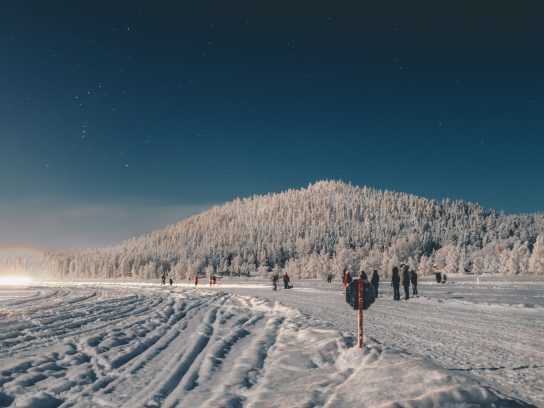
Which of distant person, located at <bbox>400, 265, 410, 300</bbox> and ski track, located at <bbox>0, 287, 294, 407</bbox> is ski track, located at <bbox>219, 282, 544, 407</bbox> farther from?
distant person, located at <bbox>400, 265, 410, 300</bbox>

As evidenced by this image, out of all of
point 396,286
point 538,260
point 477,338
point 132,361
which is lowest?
point 132,361

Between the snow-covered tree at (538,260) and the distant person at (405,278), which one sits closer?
the distant person at (405,278)

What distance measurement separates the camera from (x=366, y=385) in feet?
18.7

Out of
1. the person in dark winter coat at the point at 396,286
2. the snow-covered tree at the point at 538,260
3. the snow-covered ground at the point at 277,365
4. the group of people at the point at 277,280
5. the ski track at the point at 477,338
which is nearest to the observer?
the snow-covered ground at the point at 277,365

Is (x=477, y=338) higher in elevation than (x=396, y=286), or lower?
lower

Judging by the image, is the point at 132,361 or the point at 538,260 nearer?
the point at 132,361

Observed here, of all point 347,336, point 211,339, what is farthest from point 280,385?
point 211,339

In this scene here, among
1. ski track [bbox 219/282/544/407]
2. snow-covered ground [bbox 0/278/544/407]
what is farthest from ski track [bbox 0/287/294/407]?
ski track [bbox 219/282/544/407]

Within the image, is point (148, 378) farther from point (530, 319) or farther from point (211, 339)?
point (530, 319)

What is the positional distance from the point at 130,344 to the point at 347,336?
4685 millimetres

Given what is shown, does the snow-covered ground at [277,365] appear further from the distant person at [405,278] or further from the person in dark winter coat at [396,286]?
the distant person at [405,278]

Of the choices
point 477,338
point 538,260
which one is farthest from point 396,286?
point 538,260

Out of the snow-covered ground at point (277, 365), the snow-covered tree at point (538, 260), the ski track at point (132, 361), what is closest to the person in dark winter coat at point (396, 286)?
the snow-covered ground at point (277, 365)

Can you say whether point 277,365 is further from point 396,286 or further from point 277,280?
point 277,280
